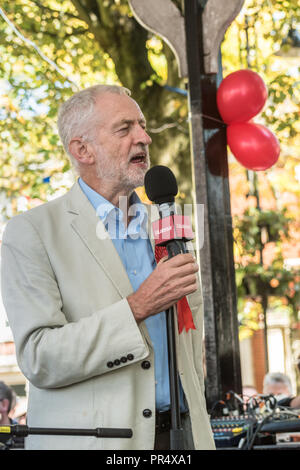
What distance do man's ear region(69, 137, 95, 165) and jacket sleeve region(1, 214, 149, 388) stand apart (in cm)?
54

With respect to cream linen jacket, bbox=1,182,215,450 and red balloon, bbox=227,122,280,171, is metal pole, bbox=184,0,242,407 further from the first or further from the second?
cream linen jacket, bbox=1,182,215,450

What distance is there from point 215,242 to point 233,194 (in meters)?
8.65

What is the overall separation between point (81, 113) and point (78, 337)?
855 mm

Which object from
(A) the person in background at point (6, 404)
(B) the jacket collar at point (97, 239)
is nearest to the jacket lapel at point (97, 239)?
(B) the jacket collar at point (97, 239)

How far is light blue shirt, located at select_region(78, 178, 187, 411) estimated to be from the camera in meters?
1.98

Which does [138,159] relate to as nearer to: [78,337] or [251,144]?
[78,337]

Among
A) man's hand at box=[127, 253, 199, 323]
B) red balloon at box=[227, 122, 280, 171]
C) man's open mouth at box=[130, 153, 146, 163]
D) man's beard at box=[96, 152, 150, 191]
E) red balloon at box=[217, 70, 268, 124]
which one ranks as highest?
red balloon at box=[217, 70, 268, 124]

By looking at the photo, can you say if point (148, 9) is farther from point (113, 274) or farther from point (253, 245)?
point (253, 245)

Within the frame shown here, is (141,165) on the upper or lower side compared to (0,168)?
lower

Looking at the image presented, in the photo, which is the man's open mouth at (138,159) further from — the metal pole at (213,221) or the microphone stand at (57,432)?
the metal pole at (213,221)

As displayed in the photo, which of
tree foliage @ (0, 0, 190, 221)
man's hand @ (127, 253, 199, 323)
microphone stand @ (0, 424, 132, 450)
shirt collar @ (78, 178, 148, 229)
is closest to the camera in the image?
microphone stand @ (0, 424, 132, 450)

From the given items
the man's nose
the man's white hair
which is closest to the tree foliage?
the man's white hair

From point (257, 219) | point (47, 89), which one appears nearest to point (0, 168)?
point (47, 89)

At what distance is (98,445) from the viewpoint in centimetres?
184
